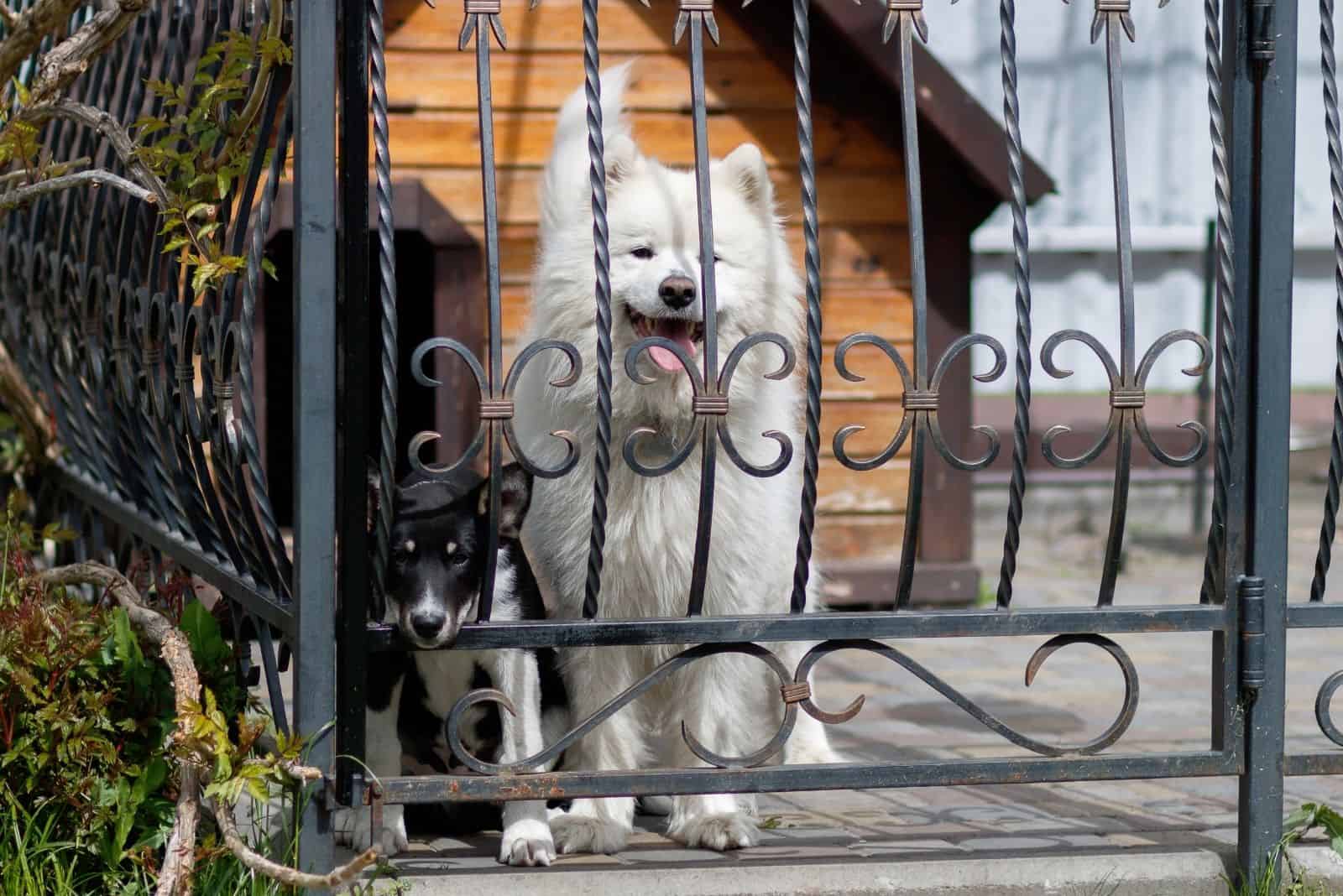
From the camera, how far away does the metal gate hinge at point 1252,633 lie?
3.02 metres

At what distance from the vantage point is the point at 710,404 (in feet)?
9.47

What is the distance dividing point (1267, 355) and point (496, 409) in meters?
1.57

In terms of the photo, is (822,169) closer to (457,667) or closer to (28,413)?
(28,413)

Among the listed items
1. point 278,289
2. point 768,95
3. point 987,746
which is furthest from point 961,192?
point 278,289

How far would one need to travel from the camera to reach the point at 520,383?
13.0 feet

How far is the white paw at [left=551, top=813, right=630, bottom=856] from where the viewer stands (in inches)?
127

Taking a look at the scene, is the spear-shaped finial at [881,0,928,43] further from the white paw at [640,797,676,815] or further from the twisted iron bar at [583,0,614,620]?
the white paw at [640,797,676,815]

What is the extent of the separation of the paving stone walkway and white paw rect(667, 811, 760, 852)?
48 millimetres

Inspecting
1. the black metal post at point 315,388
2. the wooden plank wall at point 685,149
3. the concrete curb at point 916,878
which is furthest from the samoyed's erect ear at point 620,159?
the wooden plank wall at point 685,149

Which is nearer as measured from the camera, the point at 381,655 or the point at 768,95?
the point at 381,655

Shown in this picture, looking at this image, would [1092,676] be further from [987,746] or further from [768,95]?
[768,95]

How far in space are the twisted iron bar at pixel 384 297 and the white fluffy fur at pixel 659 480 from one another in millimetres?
777

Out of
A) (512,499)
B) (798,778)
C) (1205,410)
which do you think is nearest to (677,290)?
(512,499)

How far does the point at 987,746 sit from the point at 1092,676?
1451 mm
